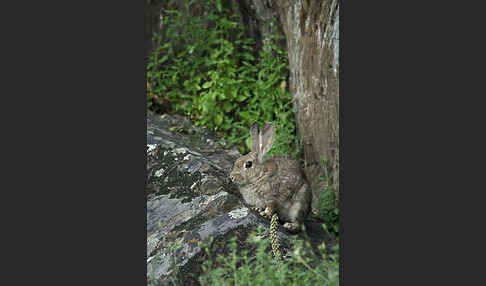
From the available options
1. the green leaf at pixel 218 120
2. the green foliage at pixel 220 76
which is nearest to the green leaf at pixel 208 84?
the green foliage at pixel 220 76

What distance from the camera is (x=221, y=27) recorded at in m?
6.73

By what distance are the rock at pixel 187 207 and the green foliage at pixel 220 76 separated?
1.92 feet

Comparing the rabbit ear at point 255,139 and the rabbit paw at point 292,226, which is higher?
the rabbit ear at point 255,139

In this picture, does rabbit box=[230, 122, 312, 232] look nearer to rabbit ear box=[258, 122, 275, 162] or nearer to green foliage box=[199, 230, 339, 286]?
rabbit ear box=[258, 122, 275, 162]

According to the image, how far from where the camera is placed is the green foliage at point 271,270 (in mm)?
→ 3549

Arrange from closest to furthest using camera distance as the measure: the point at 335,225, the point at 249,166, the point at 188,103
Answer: the point at 335,225 → the point at 249,166 → the point at 188,103

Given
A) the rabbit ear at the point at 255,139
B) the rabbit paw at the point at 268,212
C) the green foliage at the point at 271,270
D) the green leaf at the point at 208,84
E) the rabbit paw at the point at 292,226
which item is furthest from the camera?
the green leaf at the point at 208,84

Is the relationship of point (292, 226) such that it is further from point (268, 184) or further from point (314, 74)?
point (314, 74)

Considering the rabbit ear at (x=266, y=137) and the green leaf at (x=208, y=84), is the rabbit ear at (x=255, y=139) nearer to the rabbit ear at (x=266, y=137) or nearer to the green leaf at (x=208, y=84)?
the rabbit ear at (x=266, y=137)

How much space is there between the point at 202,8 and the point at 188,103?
1166mm

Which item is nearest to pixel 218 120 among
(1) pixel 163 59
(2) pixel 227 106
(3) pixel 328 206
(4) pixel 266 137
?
(2) pixel 227 106

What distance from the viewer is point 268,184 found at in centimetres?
511

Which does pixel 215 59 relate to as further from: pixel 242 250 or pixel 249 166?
pixel 242 250

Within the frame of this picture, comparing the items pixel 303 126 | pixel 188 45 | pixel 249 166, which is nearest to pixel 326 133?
pixel 303 126
